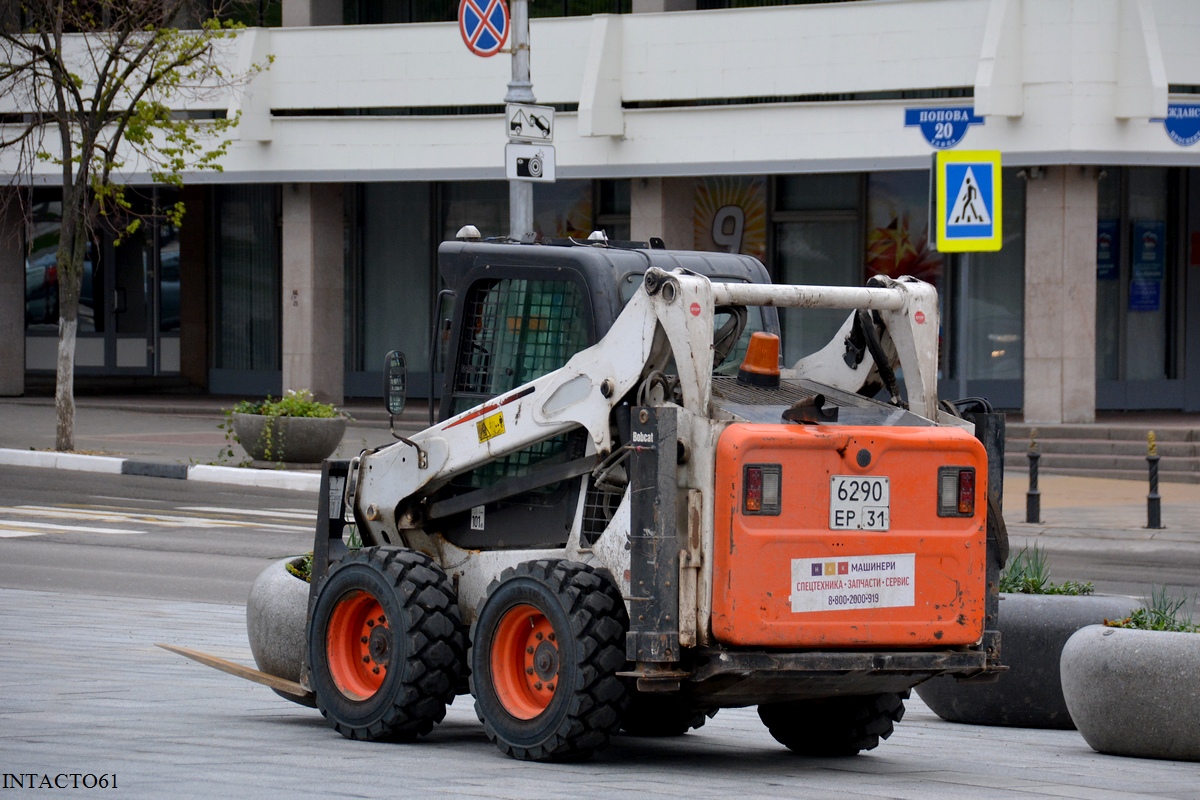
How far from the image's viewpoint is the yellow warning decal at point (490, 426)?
782 cm

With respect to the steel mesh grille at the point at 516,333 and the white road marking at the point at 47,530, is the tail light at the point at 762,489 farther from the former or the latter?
the white road marking at the point at 47,530

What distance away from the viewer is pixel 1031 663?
9.00 metres

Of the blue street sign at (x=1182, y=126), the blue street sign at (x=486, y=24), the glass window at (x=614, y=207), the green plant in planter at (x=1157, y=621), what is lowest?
the green plant in planter at (x=1157, y=621)

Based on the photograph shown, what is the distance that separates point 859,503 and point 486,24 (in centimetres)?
1446

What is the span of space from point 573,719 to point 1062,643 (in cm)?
296

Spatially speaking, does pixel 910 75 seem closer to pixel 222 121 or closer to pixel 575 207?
pixel 575 207

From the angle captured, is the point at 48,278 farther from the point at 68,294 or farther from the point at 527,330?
the point at 527,330

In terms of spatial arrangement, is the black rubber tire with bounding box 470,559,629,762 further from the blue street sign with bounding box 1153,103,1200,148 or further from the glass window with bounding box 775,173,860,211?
the glass window with bounding box 775,173,860,211

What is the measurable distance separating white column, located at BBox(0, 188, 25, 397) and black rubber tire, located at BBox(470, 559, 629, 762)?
87.5 feet

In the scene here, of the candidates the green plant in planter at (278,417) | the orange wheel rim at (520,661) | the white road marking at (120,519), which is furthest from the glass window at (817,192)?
the orange wheel rim at (520,661)

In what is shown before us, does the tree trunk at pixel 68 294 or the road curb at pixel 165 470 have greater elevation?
→ the tree trunk at pixel 68 294

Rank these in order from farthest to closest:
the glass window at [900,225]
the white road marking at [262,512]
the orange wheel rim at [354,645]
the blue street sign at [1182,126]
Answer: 1. the glass window at [900,225]
2. the blue street sign at [1182,126]
3. the white road marking at [262,512]
4. the orange wheel rim at [354,645]

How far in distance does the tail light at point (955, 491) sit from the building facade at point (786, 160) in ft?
57.1

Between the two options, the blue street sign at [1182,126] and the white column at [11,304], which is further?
the white column at [11,304]
